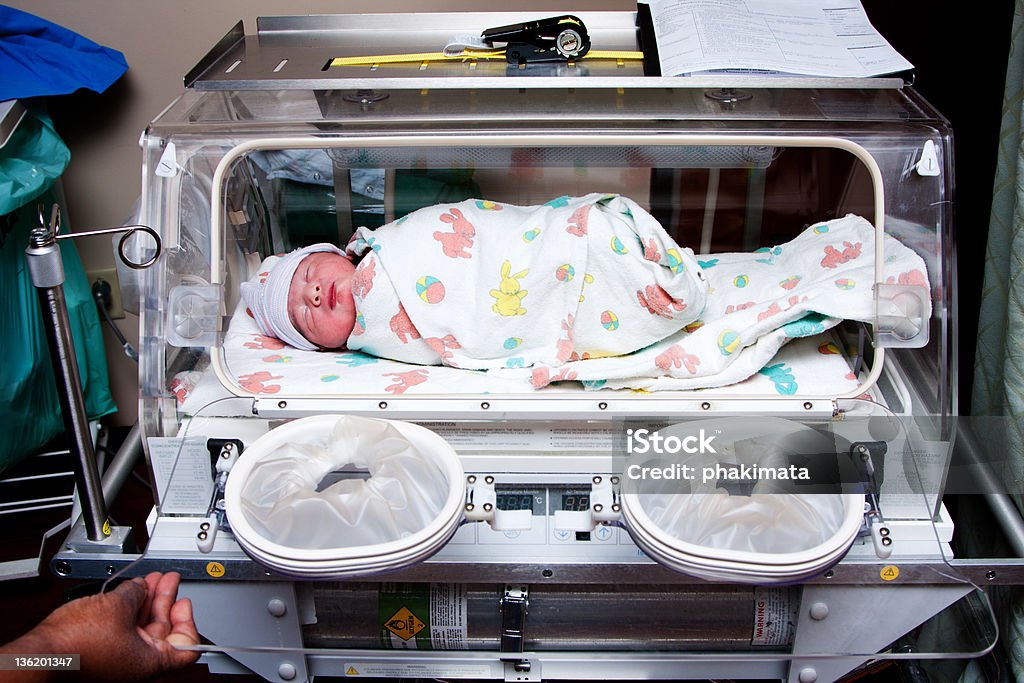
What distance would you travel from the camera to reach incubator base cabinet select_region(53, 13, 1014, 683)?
1034 millimetres

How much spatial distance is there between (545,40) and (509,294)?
39cm

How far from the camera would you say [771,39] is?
1.25 meters

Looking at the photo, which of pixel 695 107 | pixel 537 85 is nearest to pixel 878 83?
pixel 695 107

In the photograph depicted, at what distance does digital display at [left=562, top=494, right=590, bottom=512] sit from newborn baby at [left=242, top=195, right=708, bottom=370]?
20 centimetres

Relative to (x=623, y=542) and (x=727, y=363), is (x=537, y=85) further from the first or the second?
(x=623, y=542)

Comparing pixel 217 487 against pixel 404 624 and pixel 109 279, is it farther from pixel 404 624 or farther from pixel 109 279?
pixel 109 279

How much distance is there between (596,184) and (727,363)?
1.26 ft

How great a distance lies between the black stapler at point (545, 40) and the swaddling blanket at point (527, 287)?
0.22m

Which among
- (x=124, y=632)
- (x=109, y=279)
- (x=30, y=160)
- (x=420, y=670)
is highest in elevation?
(x=30, y=160)

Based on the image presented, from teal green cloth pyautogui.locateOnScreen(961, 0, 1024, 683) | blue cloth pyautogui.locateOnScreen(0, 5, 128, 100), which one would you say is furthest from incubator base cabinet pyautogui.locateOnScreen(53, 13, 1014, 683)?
blue cloth pyautogui.locateOnScreen(0, 5, 128, 100)

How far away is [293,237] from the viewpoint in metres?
1.49

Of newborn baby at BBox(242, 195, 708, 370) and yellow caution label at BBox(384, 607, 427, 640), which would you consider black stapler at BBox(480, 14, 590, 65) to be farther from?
yellow caution label at BBox(384, 607, 427, 640)

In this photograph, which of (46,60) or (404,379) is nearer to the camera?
(404,379)

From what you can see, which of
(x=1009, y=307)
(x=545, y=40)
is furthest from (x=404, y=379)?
(x=1009, y=307)
